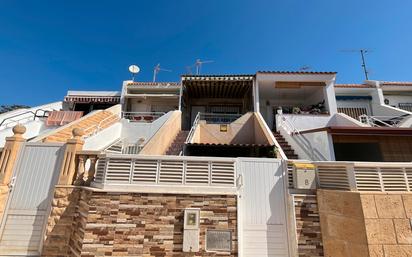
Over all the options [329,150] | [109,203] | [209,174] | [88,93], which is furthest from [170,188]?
[88,93]

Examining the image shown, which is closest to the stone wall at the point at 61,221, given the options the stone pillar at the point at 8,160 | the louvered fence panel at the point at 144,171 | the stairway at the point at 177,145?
the stone pillar at the point at 8,160

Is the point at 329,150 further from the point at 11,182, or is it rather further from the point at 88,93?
the point at 88,93

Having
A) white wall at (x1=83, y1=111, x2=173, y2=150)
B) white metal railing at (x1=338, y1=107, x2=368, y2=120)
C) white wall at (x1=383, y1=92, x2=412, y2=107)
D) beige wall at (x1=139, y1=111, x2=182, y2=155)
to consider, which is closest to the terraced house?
beige wall at (x1=139, y1=111, x2=182, y2=155)

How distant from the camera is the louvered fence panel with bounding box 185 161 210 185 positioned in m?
4.84

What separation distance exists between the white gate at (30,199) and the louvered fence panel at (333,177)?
7.19 m

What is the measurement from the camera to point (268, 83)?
13539mm

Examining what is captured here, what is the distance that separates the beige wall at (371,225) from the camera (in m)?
3.60

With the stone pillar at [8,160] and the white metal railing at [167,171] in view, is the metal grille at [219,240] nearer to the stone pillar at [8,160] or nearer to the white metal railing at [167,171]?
the white metal railing at [167,171]

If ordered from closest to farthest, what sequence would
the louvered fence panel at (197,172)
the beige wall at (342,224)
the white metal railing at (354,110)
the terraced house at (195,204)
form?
the beige wall at (342,224), the terraced house at (195,204), the louvered fence panel at (197,172), the white metal railing at (354,110)

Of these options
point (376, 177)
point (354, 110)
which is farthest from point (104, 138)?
point (354, 110)

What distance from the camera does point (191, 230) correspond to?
4414 mm

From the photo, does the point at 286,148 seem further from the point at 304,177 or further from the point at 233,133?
the point at 304,177

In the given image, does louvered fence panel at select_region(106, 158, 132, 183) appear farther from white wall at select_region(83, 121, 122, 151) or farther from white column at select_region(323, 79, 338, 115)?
white column at select_region(323, 79, 338, 115)

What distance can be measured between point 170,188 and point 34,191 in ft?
13.3
